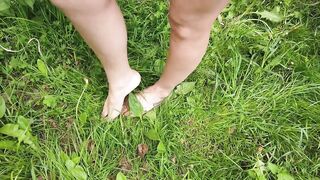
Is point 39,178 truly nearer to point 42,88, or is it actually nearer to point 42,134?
point 42,134

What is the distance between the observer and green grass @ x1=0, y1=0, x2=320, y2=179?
1.72 meters

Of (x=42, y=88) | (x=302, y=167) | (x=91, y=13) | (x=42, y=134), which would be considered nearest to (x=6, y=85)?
(x=42, y=88)

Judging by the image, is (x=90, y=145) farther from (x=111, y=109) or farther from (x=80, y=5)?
(x=80, y=5)

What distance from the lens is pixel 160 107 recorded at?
1795 mm

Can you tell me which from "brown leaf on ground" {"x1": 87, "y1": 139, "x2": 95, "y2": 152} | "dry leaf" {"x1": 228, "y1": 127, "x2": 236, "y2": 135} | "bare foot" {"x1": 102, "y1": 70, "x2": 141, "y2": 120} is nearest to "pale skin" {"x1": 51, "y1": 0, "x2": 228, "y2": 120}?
"bare foot" {"x1": 102, "y1": 70, "x2": 141, "y2": 120}

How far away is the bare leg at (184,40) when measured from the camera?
1.14 m

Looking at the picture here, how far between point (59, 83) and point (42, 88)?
0.08 meters

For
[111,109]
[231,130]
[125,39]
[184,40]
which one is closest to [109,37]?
[125,39]

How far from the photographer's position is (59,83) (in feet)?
5.89

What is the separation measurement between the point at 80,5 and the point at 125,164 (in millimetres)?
763

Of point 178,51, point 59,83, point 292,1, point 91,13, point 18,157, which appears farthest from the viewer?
point 292,1

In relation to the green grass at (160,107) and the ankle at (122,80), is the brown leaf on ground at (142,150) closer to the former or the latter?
the green grass at (160,107)

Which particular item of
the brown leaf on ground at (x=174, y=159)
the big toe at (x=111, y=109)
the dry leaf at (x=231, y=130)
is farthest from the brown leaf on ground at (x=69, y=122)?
the dry leaf at (x=231, y=130)

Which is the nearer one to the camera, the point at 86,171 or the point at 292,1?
the point at 86,171
